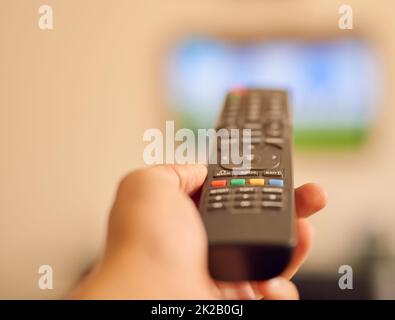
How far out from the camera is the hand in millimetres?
464

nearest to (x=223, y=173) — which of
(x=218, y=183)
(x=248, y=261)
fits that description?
(x=218, y=183)

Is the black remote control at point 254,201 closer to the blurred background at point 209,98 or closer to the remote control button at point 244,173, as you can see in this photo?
the remote control button at point 244,173

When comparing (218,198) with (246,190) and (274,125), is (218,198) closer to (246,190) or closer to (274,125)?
(246,190)

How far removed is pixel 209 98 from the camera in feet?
3.31

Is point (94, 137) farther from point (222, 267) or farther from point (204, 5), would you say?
point (222, 267)

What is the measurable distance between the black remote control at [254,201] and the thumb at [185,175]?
13 millimetres

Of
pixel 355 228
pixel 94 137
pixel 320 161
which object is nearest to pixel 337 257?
pixel 355 228

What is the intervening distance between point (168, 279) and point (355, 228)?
1.99ft

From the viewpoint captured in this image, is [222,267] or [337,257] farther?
[337,257]

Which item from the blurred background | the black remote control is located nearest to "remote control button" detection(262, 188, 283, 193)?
the black remote control

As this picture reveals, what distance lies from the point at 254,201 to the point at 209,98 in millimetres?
502

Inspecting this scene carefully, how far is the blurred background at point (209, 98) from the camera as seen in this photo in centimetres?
93

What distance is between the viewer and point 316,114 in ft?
3.33

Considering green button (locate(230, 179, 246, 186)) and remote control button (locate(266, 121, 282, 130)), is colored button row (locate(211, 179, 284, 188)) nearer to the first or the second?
green button (locate(230, 179, 246, 186))
